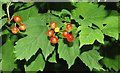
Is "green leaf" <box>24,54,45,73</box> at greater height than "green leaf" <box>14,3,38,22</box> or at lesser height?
lesser

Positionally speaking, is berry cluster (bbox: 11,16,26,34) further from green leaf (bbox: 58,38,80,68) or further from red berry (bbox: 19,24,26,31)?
green leaf (bbox: 58,38,80,68)

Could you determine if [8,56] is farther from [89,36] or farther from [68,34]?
[89,36]

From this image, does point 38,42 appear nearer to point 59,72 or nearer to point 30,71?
point 30,71

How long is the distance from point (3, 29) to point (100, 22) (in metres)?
0.76

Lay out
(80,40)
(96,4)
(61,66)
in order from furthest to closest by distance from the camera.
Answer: (61,66) → (96,4) → (80,40)

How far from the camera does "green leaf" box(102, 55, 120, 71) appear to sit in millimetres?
2867

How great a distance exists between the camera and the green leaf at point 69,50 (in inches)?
81.0

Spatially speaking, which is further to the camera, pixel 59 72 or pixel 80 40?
pixel 59 72

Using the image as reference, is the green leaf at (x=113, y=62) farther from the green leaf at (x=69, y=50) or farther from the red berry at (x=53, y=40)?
the red berry at (x=53, y=40)

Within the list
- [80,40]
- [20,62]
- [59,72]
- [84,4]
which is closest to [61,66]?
[59,72]

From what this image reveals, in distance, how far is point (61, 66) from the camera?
2.76 m

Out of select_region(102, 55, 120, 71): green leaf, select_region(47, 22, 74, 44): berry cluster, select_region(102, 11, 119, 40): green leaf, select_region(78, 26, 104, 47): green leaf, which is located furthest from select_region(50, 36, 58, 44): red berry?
select_region(102, 55, 120, 71): green leaf

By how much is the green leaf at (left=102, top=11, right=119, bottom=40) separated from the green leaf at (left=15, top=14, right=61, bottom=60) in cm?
37

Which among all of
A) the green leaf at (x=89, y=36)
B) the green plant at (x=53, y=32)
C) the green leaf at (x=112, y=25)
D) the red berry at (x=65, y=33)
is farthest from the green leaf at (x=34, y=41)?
the green leaf at (x=112, y=25)
